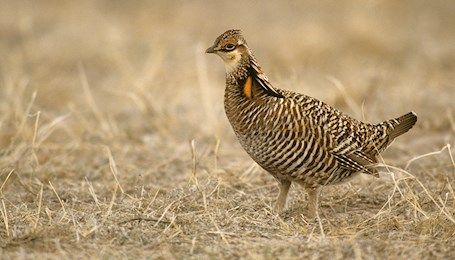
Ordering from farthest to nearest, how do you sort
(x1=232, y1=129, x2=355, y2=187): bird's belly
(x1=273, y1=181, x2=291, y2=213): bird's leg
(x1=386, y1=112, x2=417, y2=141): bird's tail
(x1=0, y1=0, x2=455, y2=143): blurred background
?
(x1=0, y1=0, x2=455, y2=143): blurred background, (x1=386, y1=112, x2=417, y2=141): bird's tail, (x1=273, y1=181, x2=291, y2=213): bird's leg, (x1=232, y1=129, x2=355, y2=187): bird's belly

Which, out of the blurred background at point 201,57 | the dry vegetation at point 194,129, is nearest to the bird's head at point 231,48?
the dry vegetation at point 194,129

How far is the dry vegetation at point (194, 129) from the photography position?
4430 mm

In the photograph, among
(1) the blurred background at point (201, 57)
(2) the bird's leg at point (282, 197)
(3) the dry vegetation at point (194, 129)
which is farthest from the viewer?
(1) the blurred background at point (201, 57)

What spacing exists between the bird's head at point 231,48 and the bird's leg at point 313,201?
0.86 metres

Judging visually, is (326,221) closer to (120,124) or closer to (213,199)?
(213,199)

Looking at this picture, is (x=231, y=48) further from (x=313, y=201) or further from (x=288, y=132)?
(x=313, y=201)

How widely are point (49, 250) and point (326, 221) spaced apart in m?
1.62

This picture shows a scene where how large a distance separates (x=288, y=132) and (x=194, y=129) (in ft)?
10.2

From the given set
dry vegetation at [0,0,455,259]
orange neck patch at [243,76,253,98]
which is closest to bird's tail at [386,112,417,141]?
dry vegetation at [0,0,455,259]

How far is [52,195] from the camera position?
554 centimetres

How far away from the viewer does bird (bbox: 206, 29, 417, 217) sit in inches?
191

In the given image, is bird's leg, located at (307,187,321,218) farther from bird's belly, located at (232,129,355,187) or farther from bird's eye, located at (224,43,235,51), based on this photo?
bird's eye, located at (224,43,235,51)

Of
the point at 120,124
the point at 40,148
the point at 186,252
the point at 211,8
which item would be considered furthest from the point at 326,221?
the point at 211,8

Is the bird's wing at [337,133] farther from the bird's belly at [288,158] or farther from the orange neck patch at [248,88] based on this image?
the orange neck patch at [248,88]
